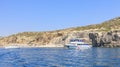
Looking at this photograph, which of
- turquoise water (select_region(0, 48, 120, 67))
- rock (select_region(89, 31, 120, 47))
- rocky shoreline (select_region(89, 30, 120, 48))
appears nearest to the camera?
turquoise water (select_region(0, 48, 120, 67))

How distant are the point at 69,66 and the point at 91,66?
447 centimetres

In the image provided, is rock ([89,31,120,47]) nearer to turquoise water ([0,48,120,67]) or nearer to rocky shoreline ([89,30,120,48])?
rocky shoreline ([89,30,120,48])

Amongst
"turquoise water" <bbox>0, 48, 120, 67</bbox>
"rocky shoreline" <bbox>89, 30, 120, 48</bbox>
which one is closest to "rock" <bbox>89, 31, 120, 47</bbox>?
"rocky shoreline" <bbox>89, 30, 120, 48</bbox>

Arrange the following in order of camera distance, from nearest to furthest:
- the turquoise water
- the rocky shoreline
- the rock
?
1. the turquoise water
2. the rocky shoreline
3. the rock

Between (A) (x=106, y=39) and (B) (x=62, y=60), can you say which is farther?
(A) (x=106, y=39)

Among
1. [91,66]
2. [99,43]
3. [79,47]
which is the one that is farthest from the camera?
[99,43]

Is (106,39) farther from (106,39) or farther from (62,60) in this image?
(62,60)

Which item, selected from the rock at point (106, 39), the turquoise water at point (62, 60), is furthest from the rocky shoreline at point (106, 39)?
the turquoise water at point (62, 60)

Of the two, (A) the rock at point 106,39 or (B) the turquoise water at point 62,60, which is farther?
(A) the rock at point 106,39

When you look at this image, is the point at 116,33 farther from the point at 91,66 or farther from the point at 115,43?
the point at 91,66

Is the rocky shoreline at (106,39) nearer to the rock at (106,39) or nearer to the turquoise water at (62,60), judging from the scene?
the rock at (106,39)

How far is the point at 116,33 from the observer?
17800cm

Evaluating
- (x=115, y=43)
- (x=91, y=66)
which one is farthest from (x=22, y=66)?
(x=115, y=43)

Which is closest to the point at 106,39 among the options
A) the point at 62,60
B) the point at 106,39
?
the point at 106,39
